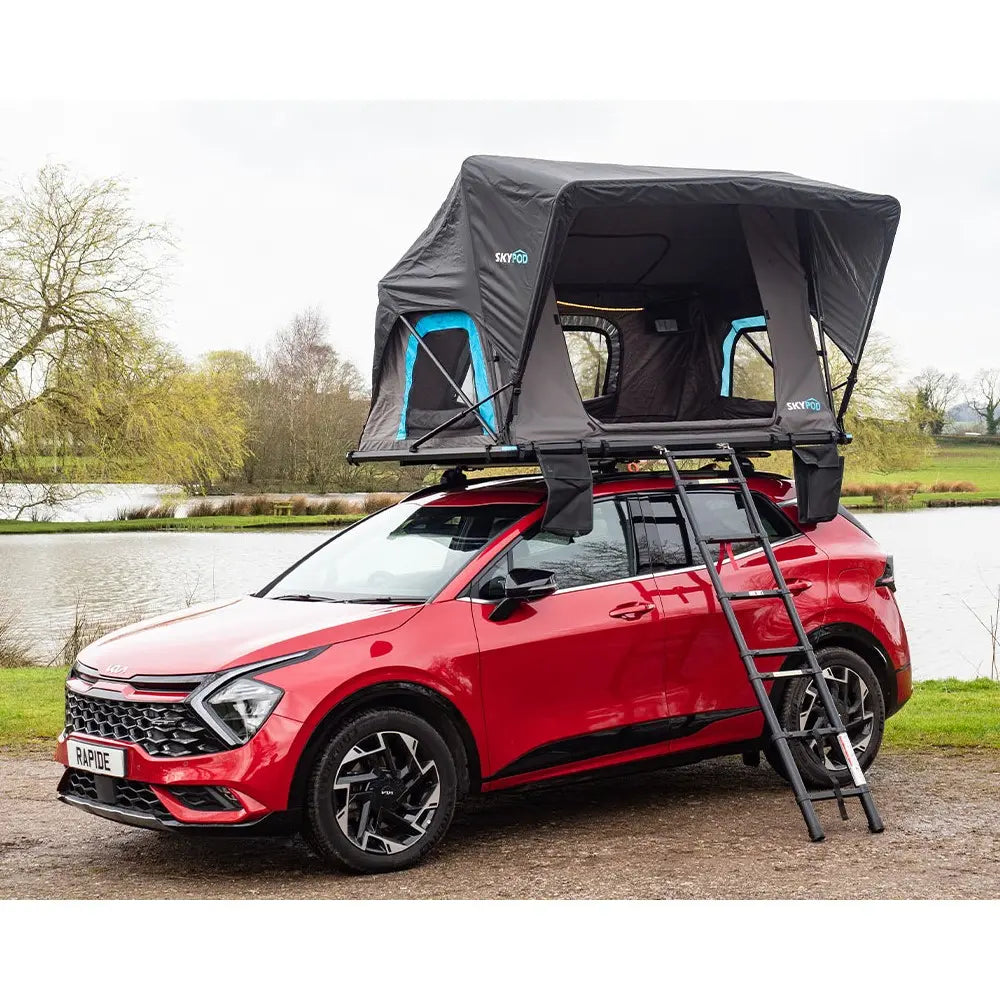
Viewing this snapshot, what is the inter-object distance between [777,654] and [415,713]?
2.10 metres

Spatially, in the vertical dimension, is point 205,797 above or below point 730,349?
below

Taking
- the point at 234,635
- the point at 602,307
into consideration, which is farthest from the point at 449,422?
the point at 602,307

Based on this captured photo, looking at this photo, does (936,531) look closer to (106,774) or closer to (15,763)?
(15,763)

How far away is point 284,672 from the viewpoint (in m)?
5.82

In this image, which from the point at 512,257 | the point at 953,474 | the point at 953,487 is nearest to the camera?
the point at 512,257

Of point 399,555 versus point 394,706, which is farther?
point 399,555

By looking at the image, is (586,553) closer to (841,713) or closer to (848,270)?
(841,713)

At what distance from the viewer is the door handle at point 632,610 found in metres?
6.85

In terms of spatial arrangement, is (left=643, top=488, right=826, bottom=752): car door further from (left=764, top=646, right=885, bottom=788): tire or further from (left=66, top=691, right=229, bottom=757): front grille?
(left=66, top=691, right=229, bottom=757): front grille

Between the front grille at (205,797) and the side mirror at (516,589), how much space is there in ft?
5.11

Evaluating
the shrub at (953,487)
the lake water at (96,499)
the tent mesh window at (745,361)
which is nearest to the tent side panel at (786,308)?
the tent mesh window at (745,361)

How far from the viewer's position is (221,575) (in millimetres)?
25516

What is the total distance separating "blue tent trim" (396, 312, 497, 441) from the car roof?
0.35m

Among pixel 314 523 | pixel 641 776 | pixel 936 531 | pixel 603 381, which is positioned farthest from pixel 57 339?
pixel 641 776
